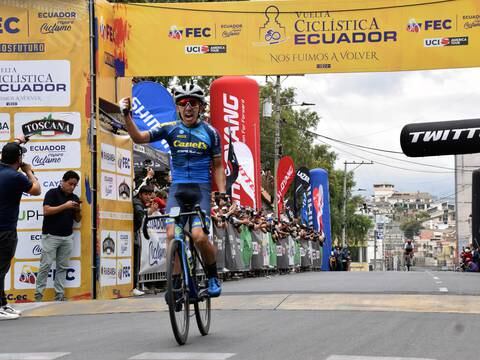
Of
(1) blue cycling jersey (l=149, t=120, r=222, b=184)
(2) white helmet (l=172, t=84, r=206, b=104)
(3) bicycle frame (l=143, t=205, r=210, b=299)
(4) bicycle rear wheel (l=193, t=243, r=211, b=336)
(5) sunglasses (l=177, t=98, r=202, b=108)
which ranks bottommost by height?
(4) bicycle rear wheel (l=193, t=243, r=211, b=336)

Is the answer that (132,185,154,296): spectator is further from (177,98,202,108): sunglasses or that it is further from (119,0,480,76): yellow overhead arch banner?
(177,98,202,108): sunglasses

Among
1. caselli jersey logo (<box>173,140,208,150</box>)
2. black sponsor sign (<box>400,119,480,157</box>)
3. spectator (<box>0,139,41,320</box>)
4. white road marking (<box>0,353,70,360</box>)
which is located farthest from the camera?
black sponsor sign (<box>400,119,480,157</box>)

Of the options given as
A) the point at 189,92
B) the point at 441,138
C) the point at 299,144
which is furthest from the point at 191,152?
the point at 299,144

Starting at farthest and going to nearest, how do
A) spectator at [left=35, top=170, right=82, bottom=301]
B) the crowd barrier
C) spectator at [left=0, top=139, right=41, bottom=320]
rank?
the crowd barrier
spectator at [left=35, top=170, right=82, bottom=301]
spectator at [left=0, top=139, right=41, bottom=320]

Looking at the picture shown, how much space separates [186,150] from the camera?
8039 millimetres

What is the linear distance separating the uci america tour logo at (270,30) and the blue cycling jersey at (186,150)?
8.98m

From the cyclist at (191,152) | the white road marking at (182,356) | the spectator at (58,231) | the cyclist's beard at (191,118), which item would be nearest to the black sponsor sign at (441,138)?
the cyclist at (191,152)

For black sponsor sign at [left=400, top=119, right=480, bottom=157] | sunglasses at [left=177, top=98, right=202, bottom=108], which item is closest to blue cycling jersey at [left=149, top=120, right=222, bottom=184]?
sunglasses at [left=177, top=98, right=202, bottom=108]

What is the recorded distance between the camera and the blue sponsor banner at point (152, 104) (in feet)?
61.3

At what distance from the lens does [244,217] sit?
22.4 meters

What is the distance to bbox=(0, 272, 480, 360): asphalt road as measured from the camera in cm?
673

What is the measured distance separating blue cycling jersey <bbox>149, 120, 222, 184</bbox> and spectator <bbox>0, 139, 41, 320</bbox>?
2814mm

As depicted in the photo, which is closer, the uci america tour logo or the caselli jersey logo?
the caselli jersey logo

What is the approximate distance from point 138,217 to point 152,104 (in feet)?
16.2
